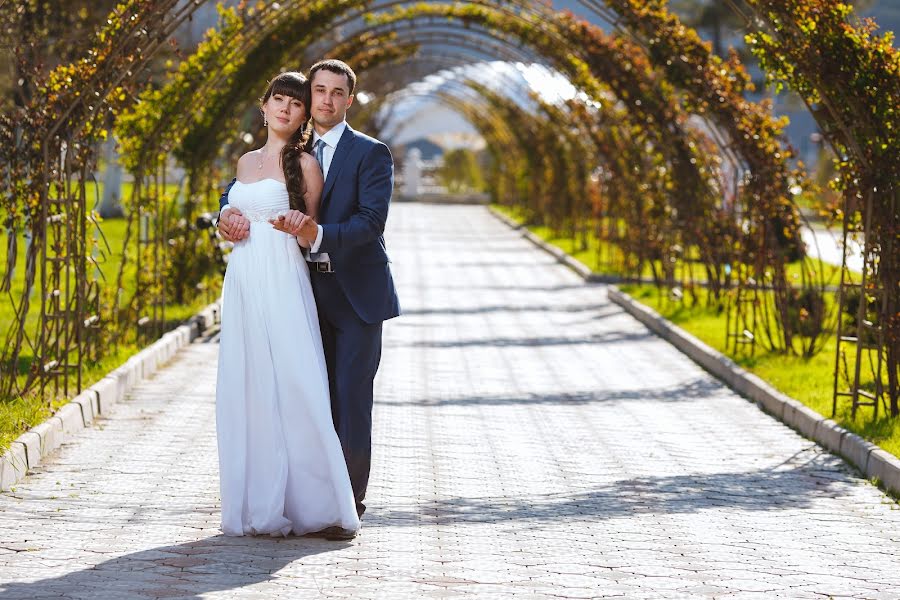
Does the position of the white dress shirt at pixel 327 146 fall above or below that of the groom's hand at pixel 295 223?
above

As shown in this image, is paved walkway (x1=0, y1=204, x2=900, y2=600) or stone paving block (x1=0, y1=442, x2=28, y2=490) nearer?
paved walkway (x1=0, y1=204, x2=900, y2=600)

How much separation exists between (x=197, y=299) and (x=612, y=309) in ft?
14.5

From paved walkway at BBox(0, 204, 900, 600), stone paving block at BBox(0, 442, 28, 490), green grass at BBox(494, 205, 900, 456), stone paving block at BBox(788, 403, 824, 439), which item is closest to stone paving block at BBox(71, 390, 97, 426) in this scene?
paved walkway at BBox(0, 204, 900, 600)

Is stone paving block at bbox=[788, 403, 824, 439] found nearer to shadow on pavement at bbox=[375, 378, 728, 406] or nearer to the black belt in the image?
shadow on pavement at bbox=[375, 378, 728, 406]

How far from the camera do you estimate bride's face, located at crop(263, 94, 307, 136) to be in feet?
19.5

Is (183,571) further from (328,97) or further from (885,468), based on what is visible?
(885,468)

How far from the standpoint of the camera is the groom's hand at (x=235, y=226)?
19.2ft

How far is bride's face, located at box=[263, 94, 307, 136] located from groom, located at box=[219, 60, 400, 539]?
0.07 metres

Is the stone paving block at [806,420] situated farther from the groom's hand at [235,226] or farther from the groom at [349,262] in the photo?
the groom's hand at [235,226]

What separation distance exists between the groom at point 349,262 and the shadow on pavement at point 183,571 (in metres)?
0.30

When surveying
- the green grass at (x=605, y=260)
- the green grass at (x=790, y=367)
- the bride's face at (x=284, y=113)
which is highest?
the bride's face at (x=284, y=113)

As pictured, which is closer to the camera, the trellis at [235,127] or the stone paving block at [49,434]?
the stone paving block at [49,434]

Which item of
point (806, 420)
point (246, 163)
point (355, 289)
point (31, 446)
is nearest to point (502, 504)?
point (355, 289)

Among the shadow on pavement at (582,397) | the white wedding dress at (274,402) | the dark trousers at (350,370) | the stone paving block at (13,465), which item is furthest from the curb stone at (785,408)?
the stone paving block at (13,465)
